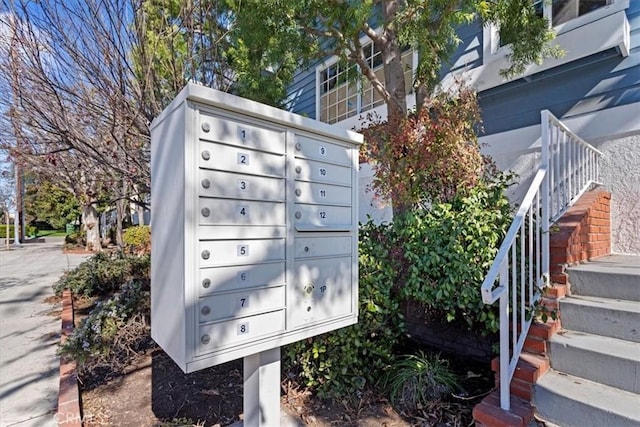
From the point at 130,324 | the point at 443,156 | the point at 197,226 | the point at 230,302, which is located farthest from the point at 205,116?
the point at 130,324

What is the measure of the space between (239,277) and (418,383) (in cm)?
174

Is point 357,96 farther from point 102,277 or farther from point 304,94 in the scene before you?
point 102,277

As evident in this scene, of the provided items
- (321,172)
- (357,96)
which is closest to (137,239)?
(357,96)

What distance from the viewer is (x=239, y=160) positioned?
1.86 m

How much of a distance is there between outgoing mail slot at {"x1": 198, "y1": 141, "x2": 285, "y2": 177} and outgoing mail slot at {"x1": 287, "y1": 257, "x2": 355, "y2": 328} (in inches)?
24.2

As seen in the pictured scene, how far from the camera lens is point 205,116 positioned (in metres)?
1.73

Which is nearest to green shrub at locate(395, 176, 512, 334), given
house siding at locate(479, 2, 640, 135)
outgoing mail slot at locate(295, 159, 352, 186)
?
outgoing mail slot at locate(295, 159, 352, 186)

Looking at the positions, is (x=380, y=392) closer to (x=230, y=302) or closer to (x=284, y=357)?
(x=284, y=357)

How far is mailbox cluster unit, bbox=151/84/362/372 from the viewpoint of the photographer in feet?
5.54

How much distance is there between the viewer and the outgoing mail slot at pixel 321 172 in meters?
2.16

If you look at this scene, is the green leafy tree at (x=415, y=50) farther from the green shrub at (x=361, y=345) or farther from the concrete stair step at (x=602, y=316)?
the concrete stair step at (x=602, y=316)

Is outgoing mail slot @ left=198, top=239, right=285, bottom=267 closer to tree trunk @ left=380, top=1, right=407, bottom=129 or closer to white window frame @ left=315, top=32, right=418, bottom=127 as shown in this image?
tree trunk @ left=380, top=1, right=407, bottom=129

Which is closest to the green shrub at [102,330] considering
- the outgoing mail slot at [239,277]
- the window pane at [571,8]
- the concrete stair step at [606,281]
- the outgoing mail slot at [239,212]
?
the outgoing mail slot at [239,277]

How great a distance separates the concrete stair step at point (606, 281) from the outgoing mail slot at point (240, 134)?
2.54 m
